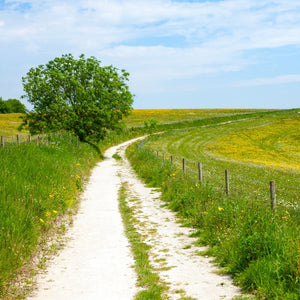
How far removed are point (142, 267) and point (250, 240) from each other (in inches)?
92.7

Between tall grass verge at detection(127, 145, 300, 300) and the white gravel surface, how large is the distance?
0.40 m

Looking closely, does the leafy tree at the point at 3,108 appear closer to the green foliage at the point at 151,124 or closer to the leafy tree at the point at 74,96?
the green foliage at the point at 151,124

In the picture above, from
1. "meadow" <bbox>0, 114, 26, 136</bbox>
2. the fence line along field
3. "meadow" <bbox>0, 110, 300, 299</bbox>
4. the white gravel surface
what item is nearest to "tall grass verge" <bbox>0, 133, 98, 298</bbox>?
"meadow" <bbox>0, 110, 300, 299</bbox>

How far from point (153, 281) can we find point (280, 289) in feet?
7.62

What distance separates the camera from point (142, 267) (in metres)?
7.15

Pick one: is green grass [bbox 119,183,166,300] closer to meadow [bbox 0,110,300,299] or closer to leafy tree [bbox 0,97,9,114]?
meadow [bbox 0,110,300,299]

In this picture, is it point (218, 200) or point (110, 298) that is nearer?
point (110, 298)

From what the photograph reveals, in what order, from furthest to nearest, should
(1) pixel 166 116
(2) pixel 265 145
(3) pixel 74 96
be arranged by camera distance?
(1) pixel 166 116, (2) pixel 265 145, (3) pixel 74 96

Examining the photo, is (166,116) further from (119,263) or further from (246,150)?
(119,263)

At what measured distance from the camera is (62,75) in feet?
111

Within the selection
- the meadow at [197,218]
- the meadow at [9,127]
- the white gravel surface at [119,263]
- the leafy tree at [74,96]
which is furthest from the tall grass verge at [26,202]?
the meadow at [9,127]

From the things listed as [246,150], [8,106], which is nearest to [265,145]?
[246,150]

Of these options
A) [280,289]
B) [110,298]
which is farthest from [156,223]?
[280,289]

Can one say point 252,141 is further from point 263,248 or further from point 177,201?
point 263,248
